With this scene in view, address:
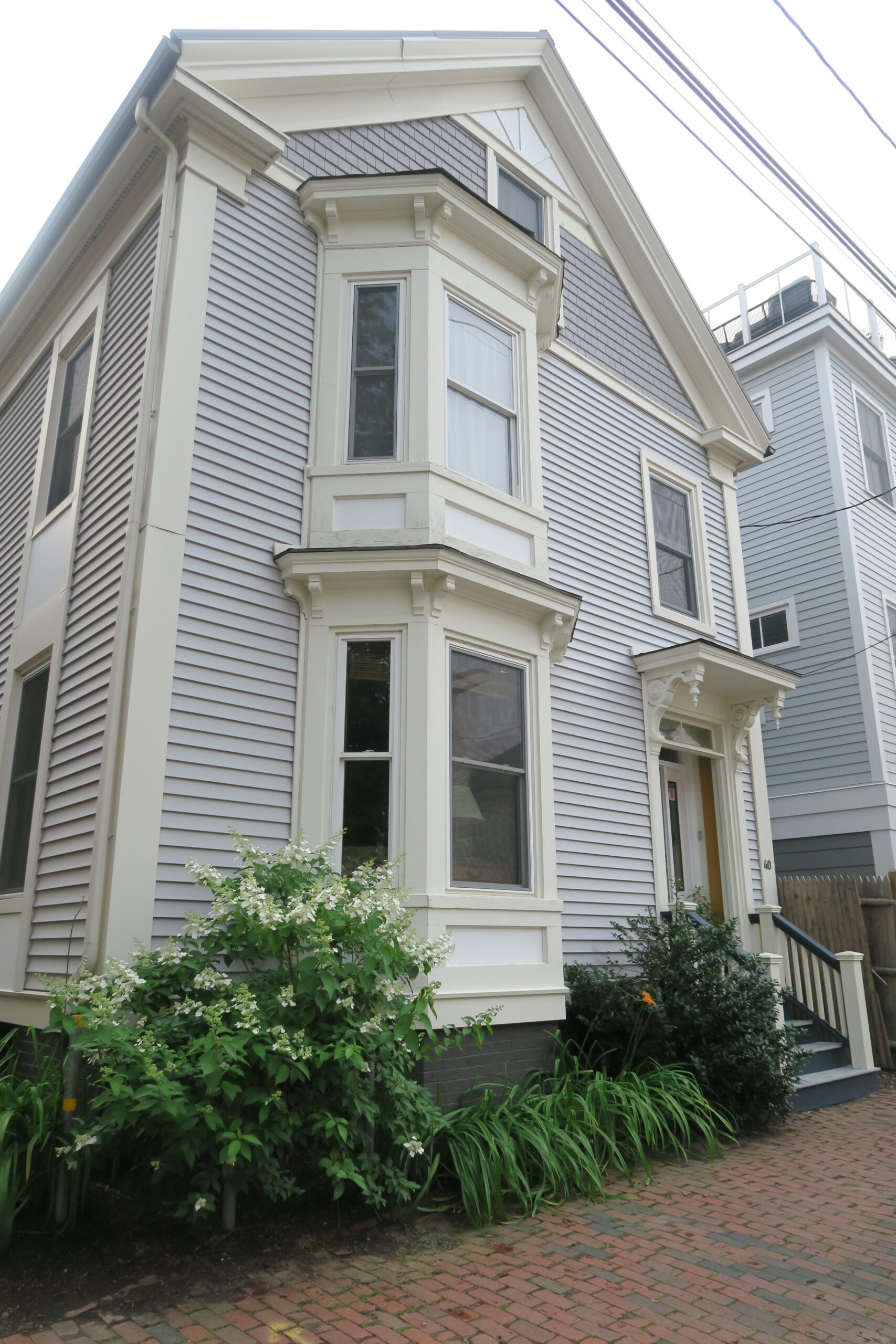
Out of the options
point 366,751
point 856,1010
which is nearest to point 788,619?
point 856,1010

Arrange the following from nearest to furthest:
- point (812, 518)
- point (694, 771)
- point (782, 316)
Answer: point (694, 771), point (812, 518), point (782, 316)

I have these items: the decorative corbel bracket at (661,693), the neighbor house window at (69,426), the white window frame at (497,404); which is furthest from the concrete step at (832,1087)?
the neighbor house window at (69,426)

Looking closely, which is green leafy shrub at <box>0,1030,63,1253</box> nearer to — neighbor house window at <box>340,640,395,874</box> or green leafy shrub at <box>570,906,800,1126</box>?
neighbor house window at <box>340,640,395,874</box>

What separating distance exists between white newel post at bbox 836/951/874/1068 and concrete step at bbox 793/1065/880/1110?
0.13 meters

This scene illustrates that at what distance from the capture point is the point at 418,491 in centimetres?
729

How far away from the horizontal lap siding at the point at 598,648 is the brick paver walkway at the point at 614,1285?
3105mm

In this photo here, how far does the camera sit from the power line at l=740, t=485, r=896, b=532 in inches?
586

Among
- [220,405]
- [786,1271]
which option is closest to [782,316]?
[220,405]

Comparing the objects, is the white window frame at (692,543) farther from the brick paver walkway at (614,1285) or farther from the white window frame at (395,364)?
the brick paver walkway at (614,1285)

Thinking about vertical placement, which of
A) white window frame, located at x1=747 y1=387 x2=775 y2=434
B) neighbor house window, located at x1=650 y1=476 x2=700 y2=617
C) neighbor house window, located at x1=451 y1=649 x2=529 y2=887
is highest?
white window frame, located at x1=747 y1=387 x2=775 y2=434

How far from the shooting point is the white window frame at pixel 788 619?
49.2 feet

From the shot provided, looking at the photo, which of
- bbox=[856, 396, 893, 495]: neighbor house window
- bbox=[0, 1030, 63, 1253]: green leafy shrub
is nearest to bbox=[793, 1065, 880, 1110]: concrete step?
bbox=[0, 1030, 63, 1253]: green leafy shrub

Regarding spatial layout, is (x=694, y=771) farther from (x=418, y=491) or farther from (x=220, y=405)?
(x=220, y=405)

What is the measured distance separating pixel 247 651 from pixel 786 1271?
4822mm
